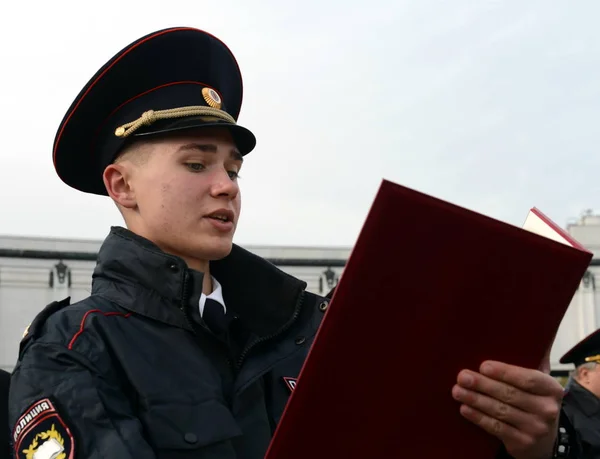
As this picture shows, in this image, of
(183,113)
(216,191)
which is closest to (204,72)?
A: (183,113)

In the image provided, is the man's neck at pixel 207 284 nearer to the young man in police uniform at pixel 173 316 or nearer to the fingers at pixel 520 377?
the young man in police uniform at pixel 173 316

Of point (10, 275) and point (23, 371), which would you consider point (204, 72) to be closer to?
point (23, 371)

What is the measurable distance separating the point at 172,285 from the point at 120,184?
0.39 m

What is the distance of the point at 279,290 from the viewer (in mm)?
2266

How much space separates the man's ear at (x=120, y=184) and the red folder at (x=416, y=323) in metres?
0.87

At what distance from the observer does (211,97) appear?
225 cm

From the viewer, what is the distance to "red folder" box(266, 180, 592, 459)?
147 cm

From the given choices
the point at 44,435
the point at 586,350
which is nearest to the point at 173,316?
the point at 44,435

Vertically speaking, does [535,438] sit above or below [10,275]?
above

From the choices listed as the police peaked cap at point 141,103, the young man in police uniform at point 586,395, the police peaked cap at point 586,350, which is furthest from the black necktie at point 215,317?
the police peaked cap at point 586,350

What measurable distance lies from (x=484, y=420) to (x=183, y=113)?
107 cm

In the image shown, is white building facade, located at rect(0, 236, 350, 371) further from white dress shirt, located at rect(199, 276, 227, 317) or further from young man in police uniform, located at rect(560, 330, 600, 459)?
white dress shirt, located at rect(199, 276, 227, 317)

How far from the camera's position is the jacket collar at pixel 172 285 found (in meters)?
1.96

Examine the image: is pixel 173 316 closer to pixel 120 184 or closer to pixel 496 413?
pixel 120 184
